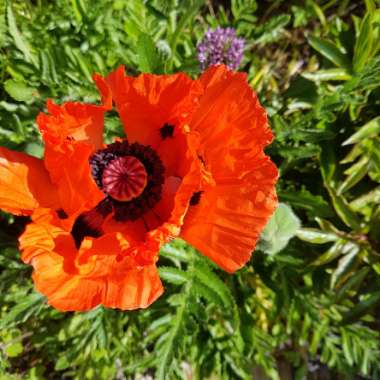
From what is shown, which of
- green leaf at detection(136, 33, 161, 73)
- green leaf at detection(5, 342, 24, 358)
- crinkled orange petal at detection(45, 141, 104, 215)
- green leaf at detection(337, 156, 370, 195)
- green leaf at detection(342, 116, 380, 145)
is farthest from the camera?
green leaf at detection(5, 342, 24, 358)

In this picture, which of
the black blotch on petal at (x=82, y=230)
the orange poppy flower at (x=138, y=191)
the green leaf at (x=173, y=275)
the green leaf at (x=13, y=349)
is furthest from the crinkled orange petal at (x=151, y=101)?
the green leaf at (x=13, y=349)

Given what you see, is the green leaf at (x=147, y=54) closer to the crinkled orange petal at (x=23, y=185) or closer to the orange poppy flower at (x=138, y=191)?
the orange poppy flower at (x=138, y=191)

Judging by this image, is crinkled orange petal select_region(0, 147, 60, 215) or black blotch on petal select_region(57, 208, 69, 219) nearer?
crinkled orange petal select_region(0, 147, 60, 215)

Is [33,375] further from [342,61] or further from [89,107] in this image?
[342,61]

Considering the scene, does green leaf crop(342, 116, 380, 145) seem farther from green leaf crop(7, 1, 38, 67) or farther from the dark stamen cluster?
green leaf crop(7, 1, 38, 67)

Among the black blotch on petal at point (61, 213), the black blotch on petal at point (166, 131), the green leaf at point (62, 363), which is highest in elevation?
the black blotch on petal at point (166, 131)

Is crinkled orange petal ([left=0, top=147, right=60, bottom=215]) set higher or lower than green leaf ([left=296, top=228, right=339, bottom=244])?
lower

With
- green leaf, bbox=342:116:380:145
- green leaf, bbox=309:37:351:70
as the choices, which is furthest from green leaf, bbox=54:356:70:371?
green leaf, bbox=309:37:351:70

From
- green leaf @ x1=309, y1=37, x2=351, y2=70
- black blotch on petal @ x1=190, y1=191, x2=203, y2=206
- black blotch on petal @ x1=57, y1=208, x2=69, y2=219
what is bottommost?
black blotch on petal @ x1=57, y1=208, x2=69, y2=219
